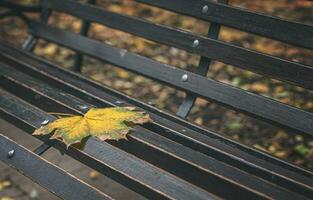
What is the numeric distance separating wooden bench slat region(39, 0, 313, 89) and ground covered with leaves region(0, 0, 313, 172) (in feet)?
2.22

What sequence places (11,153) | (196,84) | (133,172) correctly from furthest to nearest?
(196,84) → (11,153) → (133,172)

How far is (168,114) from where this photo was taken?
217 cm

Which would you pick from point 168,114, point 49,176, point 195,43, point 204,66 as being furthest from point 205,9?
Result: point 49,176

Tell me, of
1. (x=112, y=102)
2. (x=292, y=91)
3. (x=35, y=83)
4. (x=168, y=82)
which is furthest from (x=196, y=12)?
(x=292, y=91)

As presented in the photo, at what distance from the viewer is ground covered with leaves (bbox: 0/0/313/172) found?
3.03 m

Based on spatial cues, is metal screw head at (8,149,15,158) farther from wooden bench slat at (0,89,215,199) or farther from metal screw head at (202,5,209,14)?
metal screw head at (202,5,209,14)

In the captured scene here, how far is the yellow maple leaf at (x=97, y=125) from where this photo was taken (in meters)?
1.82

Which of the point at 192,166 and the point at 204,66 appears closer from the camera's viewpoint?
the point at 192,166

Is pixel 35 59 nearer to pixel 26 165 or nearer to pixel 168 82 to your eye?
pixel 168 82

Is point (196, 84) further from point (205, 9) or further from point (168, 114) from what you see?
point (205, 9)

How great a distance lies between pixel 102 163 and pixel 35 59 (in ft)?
3.96

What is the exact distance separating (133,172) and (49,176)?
33 centimetres

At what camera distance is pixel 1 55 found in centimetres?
265

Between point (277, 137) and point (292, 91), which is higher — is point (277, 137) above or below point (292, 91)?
below
